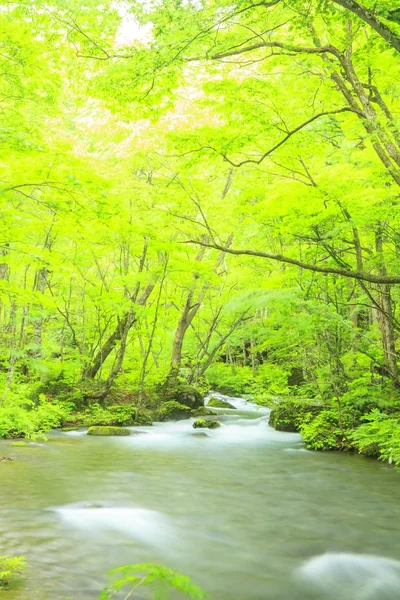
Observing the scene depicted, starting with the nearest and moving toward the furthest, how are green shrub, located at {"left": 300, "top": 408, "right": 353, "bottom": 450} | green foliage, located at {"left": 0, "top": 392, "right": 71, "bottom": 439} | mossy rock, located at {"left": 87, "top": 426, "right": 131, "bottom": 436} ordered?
green foliage, located at {"left": 0, "top": 392, "right": 71, "bottom": 439} → green shrub, located at {"left": 300, "top": 408, "right": 353, "bottom": 450} → mossy rock, located at {"left": 87, "top": 426, "right": 131, "bottom": 436}

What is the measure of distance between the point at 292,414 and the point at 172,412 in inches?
172

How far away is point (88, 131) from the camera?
16.5 meters

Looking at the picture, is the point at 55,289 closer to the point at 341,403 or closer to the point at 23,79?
the point at 23,79

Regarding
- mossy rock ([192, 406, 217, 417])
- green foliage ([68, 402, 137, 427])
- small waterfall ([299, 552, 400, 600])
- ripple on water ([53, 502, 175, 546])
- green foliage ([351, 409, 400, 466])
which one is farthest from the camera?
mossy rock ([192, 406, 217, 417])

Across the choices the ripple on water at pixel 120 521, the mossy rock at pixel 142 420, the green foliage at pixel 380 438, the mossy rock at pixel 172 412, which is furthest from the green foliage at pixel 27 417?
the green foliage at pixel 380 438

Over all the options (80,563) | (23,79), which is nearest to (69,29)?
(23,79)

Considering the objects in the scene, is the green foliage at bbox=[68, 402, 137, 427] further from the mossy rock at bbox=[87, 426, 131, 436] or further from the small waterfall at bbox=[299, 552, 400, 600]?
the small waterfall at bbox=[299, 552, 400, 600]

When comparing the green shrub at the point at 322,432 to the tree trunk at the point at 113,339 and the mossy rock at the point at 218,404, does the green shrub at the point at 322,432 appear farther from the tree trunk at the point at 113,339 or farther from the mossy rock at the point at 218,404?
the mossy rock at the point at 218,404

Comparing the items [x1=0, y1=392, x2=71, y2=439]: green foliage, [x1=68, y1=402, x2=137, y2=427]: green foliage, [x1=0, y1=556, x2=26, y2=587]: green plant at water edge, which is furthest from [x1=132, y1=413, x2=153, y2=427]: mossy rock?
[x1=0, y1=556, x2=26, y2=587]: green plant at water edge

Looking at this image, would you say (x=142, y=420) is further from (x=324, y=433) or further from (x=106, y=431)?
(x=324, y=433)

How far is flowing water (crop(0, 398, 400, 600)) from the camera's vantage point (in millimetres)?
4044

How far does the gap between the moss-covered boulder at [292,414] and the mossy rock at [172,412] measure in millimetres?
3081

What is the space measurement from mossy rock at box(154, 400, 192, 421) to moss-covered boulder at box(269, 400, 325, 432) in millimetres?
3081

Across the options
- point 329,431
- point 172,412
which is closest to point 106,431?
point 172,412
